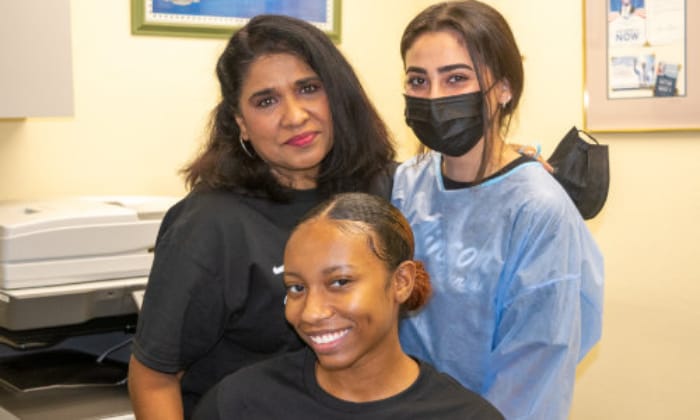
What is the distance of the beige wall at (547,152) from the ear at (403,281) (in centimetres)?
149

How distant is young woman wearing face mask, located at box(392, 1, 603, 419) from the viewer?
1336mm

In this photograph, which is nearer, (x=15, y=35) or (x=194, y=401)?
(x=194, y=401)

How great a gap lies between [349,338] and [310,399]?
12cm

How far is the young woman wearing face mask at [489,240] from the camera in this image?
4.38ft

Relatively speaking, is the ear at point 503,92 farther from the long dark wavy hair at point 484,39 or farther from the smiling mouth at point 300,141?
the smiling mouth at point 300,141

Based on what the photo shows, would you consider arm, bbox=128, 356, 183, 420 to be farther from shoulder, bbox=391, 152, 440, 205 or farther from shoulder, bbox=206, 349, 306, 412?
shoulder, bbox=391, 152, 440, 205

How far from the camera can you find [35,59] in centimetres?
229

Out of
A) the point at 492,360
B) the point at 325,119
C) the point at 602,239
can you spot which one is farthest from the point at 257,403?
the point at 602,239

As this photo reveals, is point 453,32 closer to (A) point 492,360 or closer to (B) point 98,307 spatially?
(A) point 492,360

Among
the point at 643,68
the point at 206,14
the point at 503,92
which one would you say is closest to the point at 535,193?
the point at 503,92

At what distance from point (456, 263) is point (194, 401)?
Answer: 515 mm

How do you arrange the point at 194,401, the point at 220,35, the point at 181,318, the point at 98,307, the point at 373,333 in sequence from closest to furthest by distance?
the point at 373,333 → the point at 181,318 → the point at 194,401 → the point at 98,307 → the point at 220,35

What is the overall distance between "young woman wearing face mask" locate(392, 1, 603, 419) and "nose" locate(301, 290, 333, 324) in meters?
0.25

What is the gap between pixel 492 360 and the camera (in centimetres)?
139
